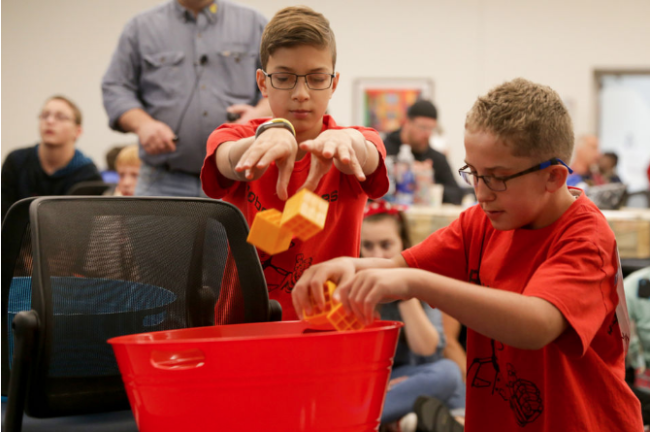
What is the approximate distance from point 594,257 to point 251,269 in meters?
0.59

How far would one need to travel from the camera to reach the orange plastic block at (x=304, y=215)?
90cm

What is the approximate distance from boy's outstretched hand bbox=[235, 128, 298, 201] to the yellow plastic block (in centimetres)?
21

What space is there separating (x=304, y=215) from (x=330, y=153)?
0.17 m

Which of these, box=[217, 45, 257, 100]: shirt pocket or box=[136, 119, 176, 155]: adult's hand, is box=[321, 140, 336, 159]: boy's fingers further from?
box=[217, 45, 257, 100]: shirt pocket

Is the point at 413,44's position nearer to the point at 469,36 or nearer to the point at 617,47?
the point at 469,36

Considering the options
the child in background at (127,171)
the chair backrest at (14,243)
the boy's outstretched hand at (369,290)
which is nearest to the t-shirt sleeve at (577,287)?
the boy's outstretched hand at (369,290)

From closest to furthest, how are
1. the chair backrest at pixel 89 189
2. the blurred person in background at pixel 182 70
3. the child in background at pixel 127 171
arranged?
the blurred person in background at pixel 182 70, the chair backrest at pixel 89 189, the child in background at pixel 127 171

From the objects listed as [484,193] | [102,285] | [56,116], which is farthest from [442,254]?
[56,116]

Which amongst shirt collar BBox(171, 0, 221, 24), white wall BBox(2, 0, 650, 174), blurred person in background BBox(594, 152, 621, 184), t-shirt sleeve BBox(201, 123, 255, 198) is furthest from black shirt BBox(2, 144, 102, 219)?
blurred person in background BBox(594, 152, 621, 184)

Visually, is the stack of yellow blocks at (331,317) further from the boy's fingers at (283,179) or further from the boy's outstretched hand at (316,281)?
the boy's fingers at (283,179)

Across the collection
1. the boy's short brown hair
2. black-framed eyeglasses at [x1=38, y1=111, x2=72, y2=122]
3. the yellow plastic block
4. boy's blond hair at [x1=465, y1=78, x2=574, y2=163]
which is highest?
the boy's short brown hair

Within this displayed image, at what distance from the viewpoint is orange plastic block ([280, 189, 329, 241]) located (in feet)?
2.96

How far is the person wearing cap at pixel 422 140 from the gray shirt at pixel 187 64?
2.37 m

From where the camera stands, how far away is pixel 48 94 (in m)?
7.62
